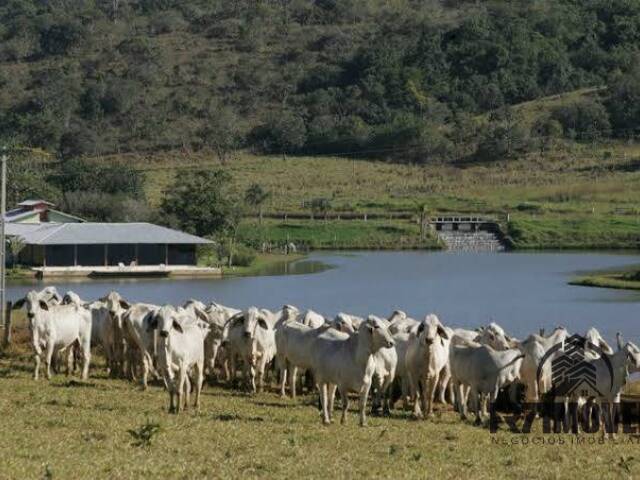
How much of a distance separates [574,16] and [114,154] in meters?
71.4

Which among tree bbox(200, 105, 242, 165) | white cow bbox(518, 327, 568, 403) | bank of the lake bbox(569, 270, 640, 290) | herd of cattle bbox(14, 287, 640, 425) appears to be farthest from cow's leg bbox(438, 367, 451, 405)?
tree bbox(200, 105, 242, 165)

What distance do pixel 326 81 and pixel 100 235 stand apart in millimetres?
109923

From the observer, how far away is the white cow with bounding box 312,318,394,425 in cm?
1767

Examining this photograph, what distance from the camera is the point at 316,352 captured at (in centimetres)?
1848

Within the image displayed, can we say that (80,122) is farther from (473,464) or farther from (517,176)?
(473,464)

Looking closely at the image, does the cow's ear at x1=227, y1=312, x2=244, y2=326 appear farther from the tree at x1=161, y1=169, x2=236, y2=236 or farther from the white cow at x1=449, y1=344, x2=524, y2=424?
the tree at x1=161, y1=169, x2=236, y2=236

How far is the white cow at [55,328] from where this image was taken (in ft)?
72.1

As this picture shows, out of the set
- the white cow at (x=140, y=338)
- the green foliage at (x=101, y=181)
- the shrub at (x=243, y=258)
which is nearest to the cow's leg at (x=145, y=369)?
the white cow at (x=140, y=338)

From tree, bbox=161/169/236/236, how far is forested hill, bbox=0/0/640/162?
5769cm

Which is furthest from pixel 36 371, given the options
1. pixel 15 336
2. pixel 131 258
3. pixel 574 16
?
pixel 574 16

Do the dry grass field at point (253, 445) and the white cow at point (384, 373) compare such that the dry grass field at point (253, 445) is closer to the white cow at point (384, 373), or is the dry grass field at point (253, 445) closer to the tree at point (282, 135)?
the white cow at point (384, 373)

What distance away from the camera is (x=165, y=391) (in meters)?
20.6

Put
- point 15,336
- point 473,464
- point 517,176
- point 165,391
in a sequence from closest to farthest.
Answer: point 473,464 → point 165,391 → point 15,336 → point 517,176

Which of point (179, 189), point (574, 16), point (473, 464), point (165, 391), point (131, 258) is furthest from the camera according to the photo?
point (574, 16)
